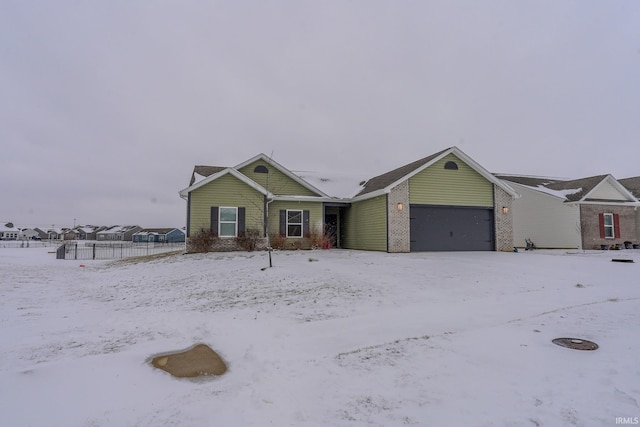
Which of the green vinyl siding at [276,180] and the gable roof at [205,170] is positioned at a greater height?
the gable roof at [205,170]

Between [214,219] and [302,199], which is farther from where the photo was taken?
[302,199]

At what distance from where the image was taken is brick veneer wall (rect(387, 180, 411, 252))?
55.7 ft

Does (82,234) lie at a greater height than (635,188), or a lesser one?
lesser

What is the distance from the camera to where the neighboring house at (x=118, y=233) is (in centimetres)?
9670

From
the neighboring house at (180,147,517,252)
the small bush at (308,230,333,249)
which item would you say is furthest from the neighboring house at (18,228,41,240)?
the small bush at (308,230,333,249)

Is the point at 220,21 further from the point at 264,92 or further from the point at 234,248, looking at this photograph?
the point at 234,248

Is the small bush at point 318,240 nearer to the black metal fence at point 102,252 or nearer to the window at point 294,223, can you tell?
the window at point 294,223

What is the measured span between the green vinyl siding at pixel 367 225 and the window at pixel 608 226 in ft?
52.6

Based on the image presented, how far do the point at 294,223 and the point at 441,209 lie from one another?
8256mm

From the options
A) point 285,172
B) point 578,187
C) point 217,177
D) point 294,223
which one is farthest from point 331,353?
point 578,187

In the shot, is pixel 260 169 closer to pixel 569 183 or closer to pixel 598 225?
pixel 598 225

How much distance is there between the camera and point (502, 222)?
18781 millimetres

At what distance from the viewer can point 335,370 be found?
3885mm

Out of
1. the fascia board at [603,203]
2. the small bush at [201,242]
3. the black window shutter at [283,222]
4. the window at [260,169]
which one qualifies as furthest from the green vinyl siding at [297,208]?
the fascia board at [603,203]
